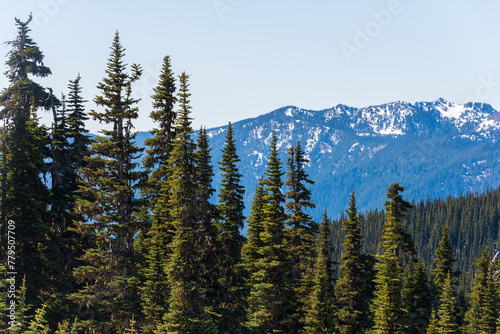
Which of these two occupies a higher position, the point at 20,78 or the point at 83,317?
the point at 20,78

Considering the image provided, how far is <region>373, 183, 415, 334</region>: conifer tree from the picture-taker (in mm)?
40625

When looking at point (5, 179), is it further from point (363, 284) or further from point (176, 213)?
point (363, 284)

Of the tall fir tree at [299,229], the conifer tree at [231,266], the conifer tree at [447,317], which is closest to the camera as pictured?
the conifer tree at [231,266]

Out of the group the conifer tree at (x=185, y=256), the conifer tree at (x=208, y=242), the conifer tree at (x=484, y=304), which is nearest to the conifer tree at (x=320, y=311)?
the conifer tree at (x=208, y=242)

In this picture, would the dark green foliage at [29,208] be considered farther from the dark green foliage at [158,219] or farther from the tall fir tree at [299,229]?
the tall fir tree at [299,229]

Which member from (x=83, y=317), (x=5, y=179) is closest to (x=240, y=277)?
(x=83, y=317)

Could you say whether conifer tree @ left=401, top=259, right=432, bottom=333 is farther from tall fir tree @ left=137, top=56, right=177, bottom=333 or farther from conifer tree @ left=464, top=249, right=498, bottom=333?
tall fir tree @ left=137, top=56, right=177, bottom=333

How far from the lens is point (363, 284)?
47.2 metres

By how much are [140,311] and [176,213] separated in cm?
839

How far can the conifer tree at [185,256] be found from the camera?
30.2 metres

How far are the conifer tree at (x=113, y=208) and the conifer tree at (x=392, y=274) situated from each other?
72.2 ft

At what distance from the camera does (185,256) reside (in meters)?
30.8

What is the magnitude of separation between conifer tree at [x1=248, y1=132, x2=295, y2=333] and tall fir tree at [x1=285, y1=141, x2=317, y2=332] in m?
2.06

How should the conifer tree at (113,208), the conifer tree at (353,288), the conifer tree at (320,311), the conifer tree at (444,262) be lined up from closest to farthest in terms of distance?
1. the conifer tree at (113,208)
2. the conifer tree at (320,311)
3. the conifer tree at (353,288)
4. the conifer tree at (444,262)
